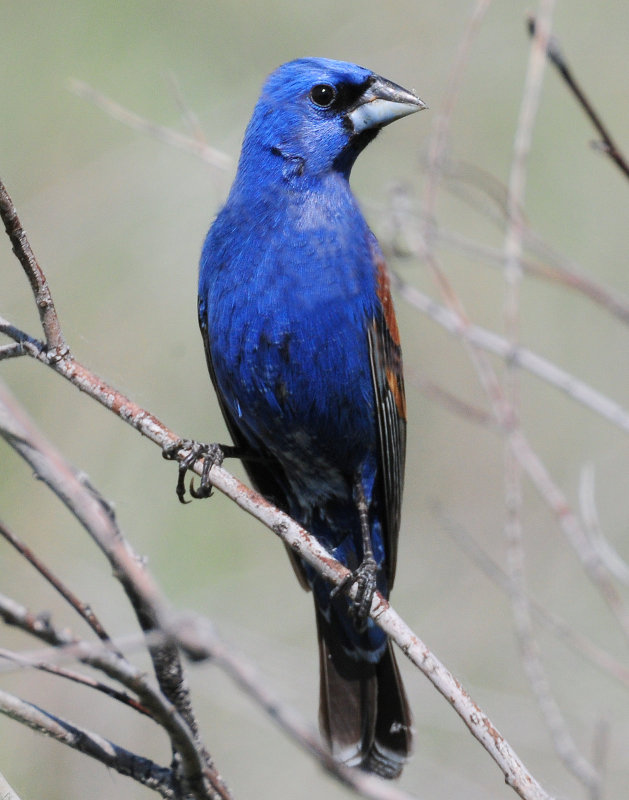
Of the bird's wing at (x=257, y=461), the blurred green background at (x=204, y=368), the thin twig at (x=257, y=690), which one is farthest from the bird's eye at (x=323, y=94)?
the thin twig at (x=257, y=690)

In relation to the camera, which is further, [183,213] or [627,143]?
[627,143]

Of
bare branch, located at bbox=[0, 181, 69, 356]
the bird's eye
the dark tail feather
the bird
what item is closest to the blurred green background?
the dark tail feather

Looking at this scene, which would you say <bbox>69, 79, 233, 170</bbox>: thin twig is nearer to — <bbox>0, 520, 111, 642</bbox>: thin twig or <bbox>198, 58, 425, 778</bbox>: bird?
<bbox>198, 58, 425, 778</bbox>: bird

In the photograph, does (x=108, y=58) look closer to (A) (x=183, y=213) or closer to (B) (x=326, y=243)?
(A) (x=183, y=213)

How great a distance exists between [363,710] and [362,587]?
67 centimetres

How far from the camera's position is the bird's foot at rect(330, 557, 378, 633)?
Result: 10.2ft

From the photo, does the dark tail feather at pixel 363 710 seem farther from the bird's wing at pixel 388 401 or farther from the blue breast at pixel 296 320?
the blue breast at pixel 296 320

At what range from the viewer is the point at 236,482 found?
2584mm

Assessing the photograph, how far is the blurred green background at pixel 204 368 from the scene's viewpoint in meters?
4.43

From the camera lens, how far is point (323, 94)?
12.0 ft

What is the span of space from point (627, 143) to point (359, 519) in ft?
11.6

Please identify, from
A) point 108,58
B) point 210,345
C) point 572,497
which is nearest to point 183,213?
point 108,58

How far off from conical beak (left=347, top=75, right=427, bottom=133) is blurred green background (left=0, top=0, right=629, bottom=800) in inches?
14.3

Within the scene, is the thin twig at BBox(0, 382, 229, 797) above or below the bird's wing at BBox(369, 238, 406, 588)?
below
